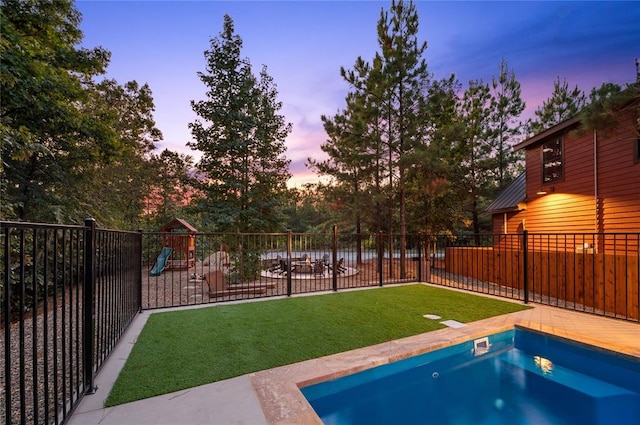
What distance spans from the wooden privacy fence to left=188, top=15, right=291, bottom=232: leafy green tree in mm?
7113

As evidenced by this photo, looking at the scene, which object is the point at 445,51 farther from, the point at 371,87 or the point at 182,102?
the point at 182,102

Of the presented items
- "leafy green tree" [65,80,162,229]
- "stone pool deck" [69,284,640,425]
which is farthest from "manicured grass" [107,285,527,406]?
"leafy green tree" [65,80,162,229]

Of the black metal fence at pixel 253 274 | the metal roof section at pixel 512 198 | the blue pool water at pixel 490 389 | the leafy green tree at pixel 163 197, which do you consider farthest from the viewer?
the leafy green tree at pixel 163 197

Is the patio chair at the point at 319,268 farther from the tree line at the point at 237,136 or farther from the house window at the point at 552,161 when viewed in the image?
the house window at the point at 552,161

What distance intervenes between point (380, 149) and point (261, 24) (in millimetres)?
5297

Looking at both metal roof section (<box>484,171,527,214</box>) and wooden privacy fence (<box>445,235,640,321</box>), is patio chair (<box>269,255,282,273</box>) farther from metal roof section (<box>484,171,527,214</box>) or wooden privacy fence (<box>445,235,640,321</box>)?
metal roof section (<box>484,171,527,214</box>)

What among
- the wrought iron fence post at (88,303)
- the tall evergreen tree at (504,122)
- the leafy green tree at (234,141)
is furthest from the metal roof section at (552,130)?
the wrought iron fence post at (88,303)

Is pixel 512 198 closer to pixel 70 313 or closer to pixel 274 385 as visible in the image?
pixel 274 385

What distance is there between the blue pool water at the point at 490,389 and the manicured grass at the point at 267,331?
1.62 ft

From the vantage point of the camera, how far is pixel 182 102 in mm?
9883

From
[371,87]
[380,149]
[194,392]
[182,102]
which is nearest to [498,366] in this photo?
[194,392]

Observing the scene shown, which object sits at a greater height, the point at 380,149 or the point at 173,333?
the point at 380,149

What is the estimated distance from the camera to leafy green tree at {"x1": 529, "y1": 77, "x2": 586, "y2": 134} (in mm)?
16422

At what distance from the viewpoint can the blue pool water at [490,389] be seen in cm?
274
